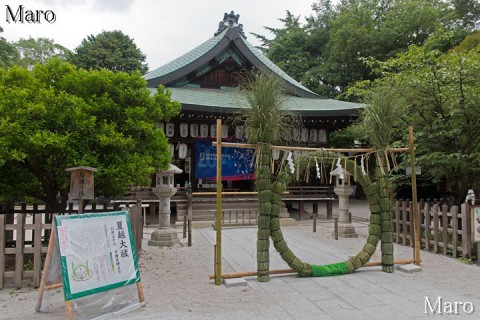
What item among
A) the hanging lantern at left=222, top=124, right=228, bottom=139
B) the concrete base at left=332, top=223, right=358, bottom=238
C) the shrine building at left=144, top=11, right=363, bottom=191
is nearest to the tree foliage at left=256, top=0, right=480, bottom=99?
the shrine building at left=144, top=11, right=363, bottom=191

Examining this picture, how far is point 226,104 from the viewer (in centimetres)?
1397

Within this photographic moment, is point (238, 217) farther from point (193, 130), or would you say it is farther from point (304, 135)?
point (304, 135)

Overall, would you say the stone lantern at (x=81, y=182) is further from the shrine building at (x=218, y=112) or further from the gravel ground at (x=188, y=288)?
the shrine building at (x=218, y=112)

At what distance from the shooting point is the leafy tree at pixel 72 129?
17.5 ft

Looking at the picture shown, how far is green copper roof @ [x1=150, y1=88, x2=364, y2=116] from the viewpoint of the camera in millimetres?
13262

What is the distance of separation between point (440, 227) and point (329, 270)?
12.0 feet

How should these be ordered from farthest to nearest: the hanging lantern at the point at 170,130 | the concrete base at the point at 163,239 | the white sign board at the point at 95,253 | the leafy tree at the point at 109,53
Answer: the leafy tree at the point at 109,53 < the hanging lantern at the point at 170,130 < the concrete base at the point at 163,239 < the white sign board at the point at 95,253

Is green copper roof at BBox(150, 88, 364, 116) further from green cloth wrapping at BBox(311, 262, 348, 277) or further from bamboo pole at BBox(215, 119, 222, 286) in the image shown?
green cloth wrapping at BBox(311, 262, 348, 277)

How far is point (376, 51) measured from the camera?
24422 mm

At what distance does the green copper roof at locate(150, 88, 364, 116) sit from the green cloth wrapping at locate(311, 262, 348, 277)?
7716mm

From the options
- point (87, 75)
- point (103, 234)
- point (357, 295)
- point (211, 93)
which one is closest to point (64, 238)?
point (103, 234)

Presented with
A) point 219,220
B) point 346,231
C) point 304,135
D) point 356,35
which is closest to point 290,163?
point 219,220

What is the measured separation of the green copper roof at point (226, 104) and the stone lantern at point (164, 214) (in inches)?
166

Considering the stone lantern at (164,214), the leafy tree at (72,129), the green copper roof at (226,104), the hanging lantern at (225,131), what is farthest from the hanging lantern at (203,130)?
the leafy tree at (72,129)
